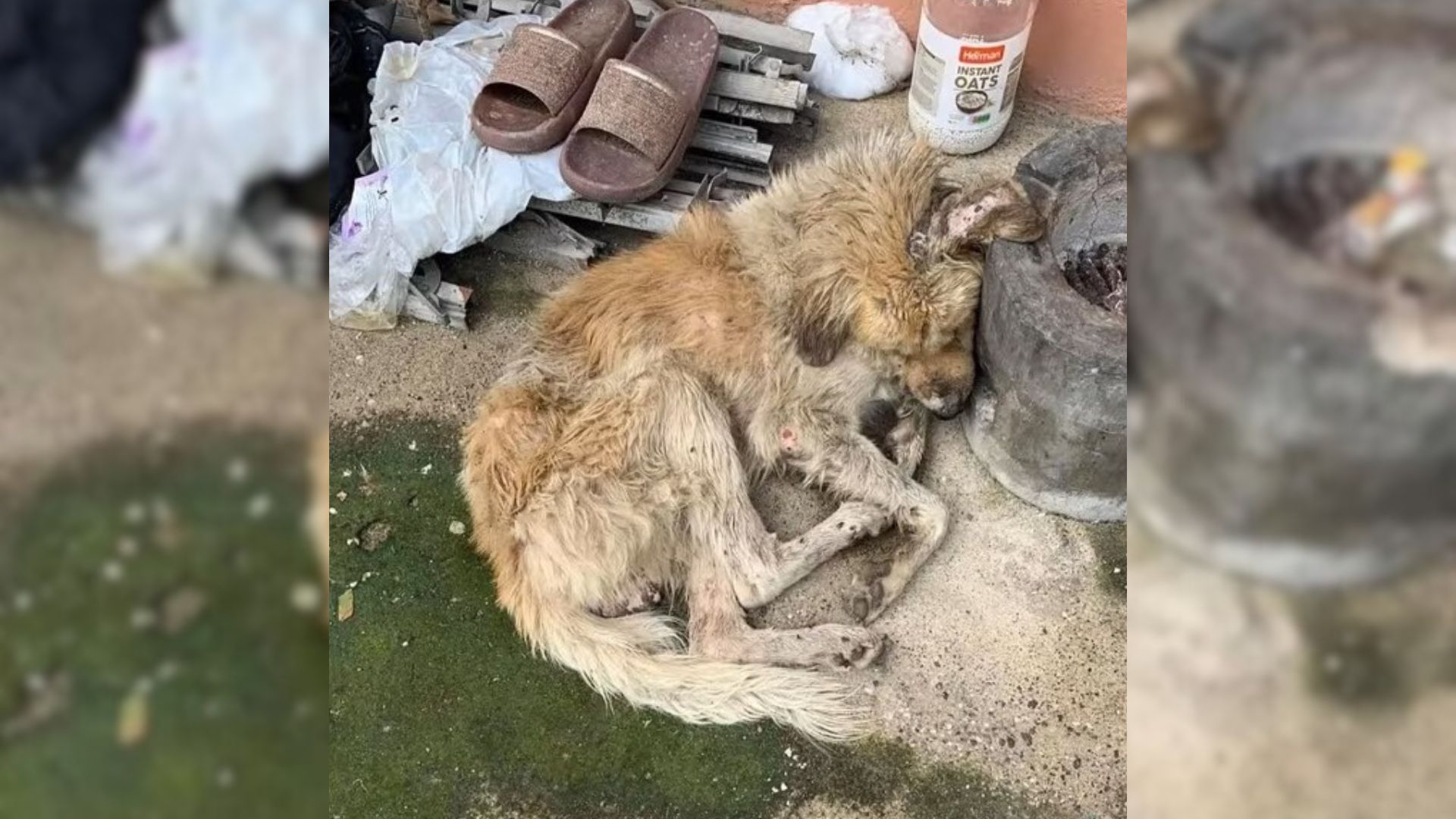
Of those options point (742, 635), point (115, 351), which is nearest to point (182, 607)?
point (115, 351)

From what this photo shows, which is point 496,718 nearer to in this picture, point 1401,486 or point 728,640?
point 728,640

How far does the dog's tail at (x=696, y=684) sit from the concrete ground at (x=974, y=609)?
0.18 meters

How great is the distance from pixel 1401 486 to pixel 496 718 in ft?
10.3

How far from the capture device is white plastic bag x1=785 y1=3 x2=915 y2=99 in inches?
186

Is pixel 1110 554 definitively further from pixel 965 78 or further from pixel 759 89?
pixel 759 89

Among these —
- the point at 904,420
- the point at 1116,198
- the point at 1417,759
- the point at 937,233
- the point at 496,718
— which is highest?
the point at 1417,759

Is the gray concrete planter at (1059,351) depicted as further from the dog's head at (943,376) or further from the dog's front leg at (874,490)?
the dog's front leg at (874,490)

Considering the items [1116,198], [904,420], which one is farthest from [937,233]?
[904,420]

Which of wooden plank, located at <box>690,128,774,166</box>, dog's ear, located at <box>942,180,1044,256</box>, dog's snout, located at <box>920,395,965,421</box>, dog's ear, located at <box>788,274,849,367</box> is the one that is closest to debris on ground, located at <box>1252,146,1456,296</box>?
dog's ear, located at <box>942,180,1044,256</box>

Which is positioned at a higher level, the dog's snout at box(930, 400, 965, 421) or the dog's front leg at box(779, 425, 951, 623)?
the dog's snout at box(930, 400, 965, 421)

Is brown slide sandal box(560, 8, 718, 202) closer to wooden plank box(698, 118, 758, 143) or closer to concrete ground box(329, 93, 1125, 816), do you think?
wooden plank box(698, 118, 758, 143)

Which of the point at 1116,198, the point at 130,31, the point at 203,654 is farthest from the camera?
the point at 1116,198

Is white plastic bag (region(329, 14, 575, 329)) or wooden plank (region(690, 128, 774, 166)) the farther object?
wooden plank (region(690, 128, 774, 166))

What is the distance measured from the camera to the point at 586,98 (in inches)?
165
